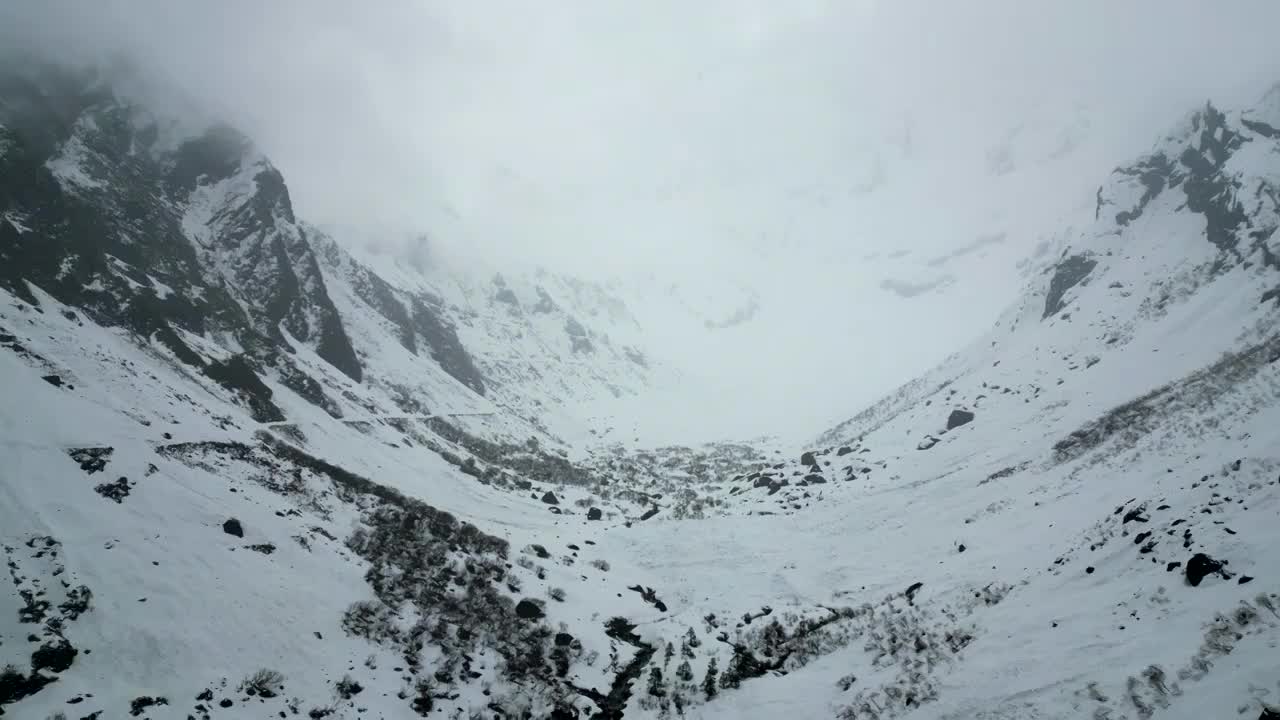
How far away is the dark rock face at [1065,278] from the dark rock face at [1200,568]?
2517 inches

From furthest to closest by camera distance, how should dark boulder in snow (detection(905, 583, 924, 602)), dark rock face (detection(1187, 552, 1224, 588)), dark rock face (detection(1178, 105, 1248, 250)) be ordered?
1. dark rock face (detection(1178, 105, 1248, 250))
2. dark boulder in snow (detection(905, 583, 924, 602))
3. dark rock face (detection(1187, 552, 1224, 588))

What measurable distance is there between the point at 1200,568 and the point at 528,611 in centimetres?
1813

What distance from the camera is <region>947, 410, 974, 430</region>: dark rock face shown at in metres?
45.4

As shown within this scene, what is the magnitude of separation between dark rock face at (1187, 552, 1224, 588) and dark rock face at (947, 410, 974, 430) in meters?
37.3

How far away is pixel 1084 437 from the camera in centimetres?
2841

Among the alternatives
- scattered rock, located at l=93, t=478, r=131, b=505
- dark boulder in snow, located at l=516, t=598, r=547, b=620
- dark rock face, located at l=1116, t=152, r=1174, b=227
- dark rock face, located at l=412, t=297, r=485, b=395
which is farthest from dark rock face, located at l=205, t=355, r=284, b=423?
dark rock face, located at l=1116, t=152, r=1174, b=227

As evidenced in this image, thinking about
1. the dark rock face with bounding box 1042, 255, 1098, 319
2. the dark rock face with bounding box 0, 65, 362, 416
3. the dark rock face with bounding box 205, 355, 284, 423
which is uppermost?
the dark rock face with bounding box 1042, 255, 1098, 319

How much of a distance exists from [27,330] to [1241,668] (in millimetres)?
44044

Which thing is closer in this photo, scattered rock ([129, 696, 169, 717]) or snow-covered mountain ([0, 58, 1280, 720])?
snow-covered mountain ([0, 58, 1280, 720])

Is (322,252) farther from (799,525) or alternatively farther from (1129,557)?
(1129,557)

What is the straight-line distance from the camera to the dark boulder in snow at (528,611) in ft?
67.6

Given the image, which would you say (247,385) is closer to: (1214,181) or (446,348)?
(446,348)

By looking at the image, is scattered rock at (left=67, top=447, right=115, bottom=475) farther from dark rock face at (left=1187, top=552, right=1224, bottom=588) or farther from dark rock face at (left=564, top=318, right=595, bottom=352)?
dark rock face at (left=564, top=318, right=595, bottom=352)

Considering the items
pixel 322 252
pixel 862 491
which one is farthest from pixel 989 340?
pixel 322 252
